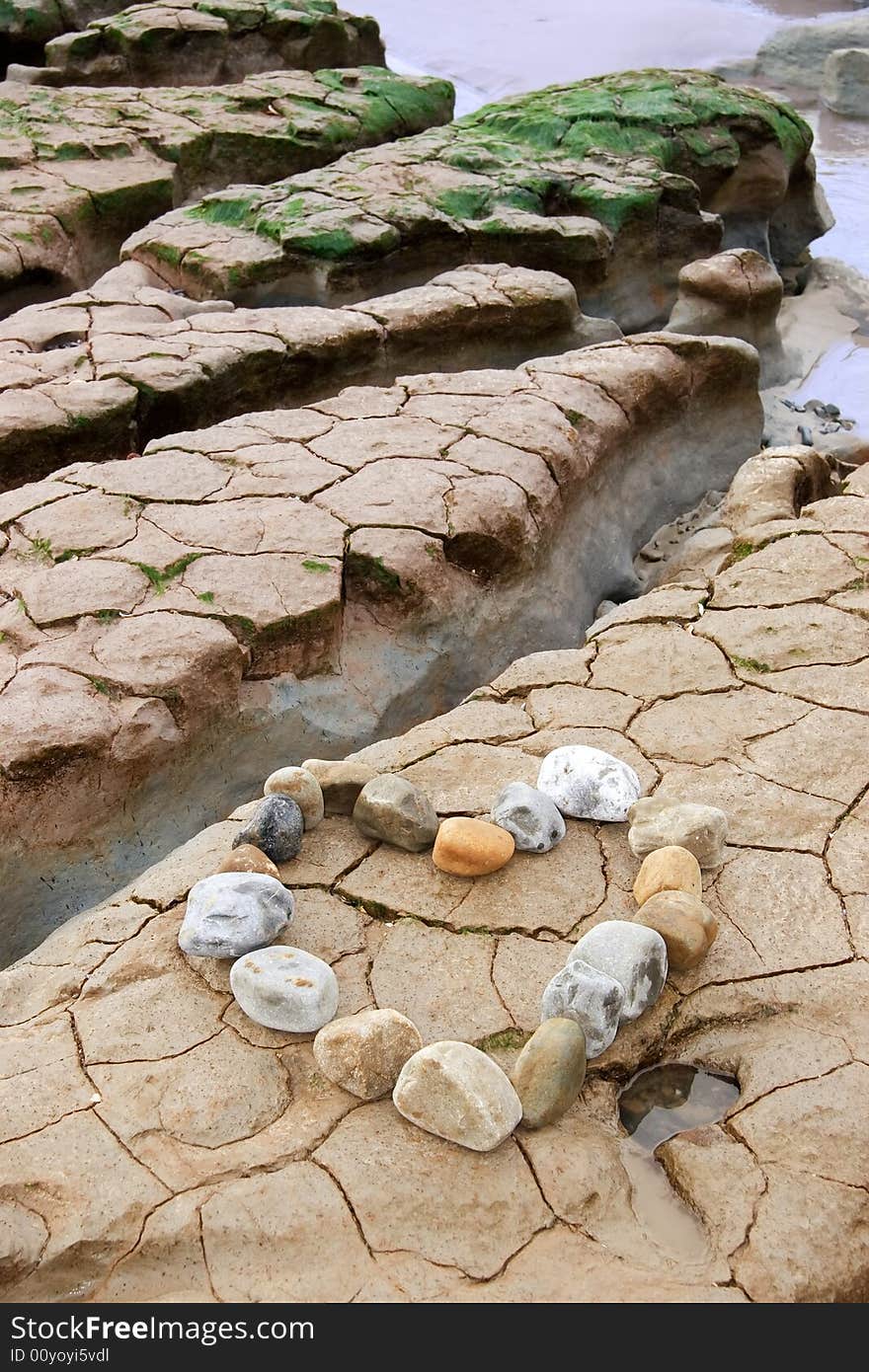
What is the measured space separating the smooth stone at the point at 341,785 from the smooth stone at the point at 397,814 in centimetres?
4

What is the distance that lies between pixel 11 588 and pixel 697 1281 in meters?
2.35

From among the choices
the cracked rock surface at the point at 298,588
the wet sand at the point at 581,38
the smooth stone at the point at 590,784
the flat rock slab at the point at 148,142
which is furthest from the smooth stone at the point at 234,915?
the wet sand at the point at 581,38

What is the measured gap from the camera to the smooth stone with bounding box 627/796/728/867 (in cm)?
Answer: 231

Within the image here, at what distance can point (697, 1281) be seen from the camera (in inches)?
65.6

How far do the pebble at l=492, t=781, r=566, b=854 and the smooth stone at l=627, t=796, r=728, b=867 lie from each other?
152 mm

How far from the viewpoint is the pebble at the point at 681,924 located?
82.3 inches

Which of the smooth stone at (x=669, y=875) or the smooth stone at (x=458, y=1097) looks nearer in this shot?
the smooth stone at (x=458, y=1097)

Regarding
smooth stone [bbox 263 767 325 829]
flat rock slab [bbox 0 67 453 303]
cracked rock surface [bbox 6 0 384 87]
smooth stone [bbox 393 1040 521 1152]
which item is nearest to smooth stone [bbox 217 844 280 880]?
smooth stone [bbox 263 767 325 829]

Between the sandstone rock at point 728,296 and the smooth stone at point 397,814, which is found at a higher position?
the sandstone rock at point 728,296

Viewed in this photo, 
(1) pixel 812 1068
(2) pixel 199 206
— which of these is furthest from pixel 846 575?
(2) pixel 199 206

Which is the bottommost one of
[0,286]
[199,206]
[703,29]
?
[0,286]

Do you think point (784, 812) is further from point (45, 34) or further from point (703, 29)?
point (703, 29)

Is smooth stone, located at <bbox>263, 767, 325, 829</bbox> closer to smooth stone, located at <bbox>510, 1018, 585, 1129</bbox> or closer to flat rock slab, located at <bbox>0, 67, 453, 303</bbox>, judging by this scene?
smooth stone, located at <bbox>510, 1018, 585, 1129</bbox>

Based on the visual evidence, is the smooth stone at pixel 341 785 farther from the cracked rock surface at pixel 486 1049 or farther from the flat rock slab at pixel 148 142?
the flat rock slab at pixel 148 142
